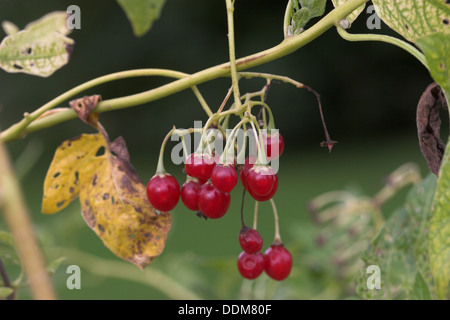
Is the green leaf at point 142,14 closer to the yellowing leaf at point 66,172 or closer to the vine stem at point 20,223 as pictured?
the vine stem at point 20,223

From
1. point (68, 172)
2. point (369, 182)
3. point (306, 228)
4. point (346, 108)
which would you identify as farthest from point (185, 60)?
point (68, 172)

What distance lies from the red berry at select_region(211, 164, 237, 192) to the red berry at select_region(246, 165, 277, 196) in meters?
0.01

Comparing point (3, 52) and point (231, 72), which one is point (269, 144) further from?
point (3, 52)

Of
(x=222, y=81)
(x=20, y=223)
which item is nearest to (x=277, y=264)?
(x=20, y=223)

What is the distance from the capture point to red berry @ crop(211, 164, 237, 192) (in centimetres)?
34

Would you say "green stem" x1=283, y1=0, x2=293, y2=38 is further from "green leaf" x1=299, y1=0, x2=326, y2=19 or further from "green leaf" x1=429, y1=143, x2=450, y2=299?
"green leaf" x1=429, y1=143, x2=450, y2=299

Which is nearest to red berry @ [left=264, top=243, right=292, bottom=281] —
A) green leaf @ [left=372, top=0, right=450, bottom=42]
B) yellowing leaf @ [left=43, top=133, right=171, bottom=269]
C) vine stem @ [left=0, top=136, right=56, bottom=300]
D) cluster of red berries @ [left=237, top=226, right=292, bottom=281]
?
cluster of red berries @ [left=237, top=226, right=292, bottom=281]

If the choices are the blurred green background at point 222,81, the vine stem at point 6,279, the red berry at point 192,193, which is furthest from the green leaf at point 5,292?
the blurred green background at point 222,81

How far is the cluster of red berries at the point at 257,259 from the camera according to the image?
0.42 m

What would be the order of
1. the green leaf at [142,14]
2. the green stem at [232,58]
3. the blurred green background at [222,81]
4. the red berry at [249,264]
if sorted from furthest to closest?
1. the blurred green background at [222,81]
2. the red berry at [249,264]
3. the green stem at [232,58]
4. the green leaf at [142,14]

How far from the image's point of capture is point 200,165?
0.36 m

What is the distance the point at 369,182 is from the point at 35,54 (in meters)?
2.44

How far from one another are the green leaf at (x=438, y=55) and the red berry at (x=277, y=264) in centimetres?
21

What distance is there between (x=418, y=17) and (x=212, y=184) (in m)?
0.16
